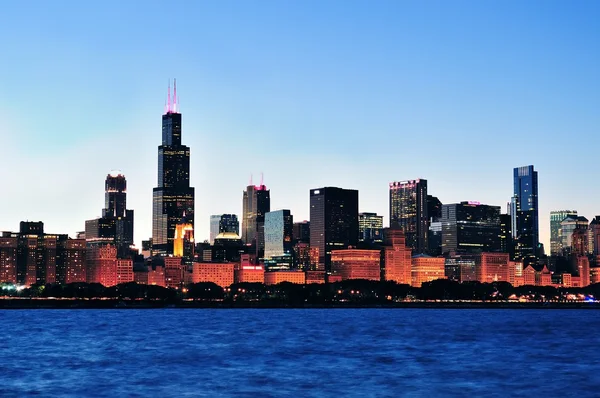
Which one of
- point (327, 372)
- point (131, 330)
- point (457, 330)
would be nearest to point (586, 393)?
point (327, 372)

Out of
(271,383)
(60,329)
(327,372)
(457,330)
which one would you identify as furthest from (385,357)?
(60,329)

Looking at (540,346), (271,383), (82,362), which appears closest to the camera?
(271,383)

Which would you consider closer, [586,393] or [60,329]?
[586,393]

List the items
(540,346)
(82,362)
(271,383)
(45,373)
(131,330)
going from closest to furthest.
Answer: (271,383) → (45,373) → (82,362) → (540,346) → (131,330)

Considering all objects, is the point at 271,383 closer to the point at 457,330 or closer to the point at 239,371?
the point at 239,371

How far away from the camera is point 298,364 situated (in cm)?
7194

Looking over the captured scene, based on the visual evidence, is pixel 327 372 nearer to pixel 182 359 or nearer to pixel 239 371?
pixel 239 371

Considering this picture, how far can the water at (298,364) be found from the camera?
187 feet

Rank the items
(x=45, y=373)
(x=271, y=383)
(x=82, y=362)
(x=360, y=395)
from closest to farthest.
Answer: (x=360, y=395) < (x=271, y=383) < (x=45, y=373) < (x=82, y=362)

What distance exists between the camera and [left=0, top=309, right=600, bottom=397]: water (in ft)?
187

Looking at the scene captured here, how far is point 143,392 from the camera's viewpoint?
55.5 meters

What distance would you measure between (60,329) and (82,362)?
56.0 metres

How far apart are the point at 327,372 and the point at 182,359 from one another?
14297mm

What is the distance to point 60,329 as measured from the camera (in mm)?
128375
